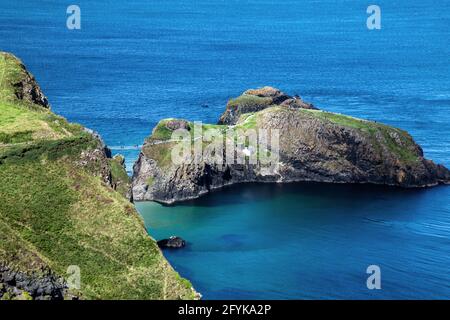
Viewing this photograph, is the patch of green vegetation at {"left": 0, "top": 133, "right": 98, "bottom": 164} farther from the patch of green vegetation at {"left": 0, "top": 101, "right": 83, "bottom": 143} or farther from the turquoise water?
the turquoise water

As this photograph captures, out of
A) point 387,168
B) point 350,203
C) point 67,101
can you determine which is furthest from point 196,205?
point 67,101

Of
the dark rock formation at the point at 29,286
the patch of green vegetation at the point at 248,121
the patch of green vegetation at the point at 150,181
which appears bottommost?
the dark rock formation at the point at 29,286

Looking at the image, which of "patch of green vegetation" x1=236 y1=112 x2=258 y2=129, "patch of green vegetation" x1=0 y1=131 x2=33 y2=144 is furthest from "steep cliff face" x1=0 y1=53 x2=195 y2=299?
"patch of green vegetation" x1=236 y1=112 x2=258 y2=129

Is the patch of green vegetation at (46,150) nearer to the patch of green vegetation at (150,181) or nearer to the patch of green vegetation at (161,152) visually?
the patch of green vegetation at (150,181)

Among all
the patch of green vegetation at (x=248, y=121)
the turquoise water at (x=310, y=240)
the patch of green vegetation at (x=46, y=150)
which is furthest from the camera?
the patch of green vegetation at (x=248, y=121)

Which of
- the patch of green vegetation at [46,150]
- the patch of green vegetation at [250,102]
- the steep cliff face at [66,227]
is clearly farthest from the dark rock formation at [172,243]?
the patch of green vegetation at [250,102]
